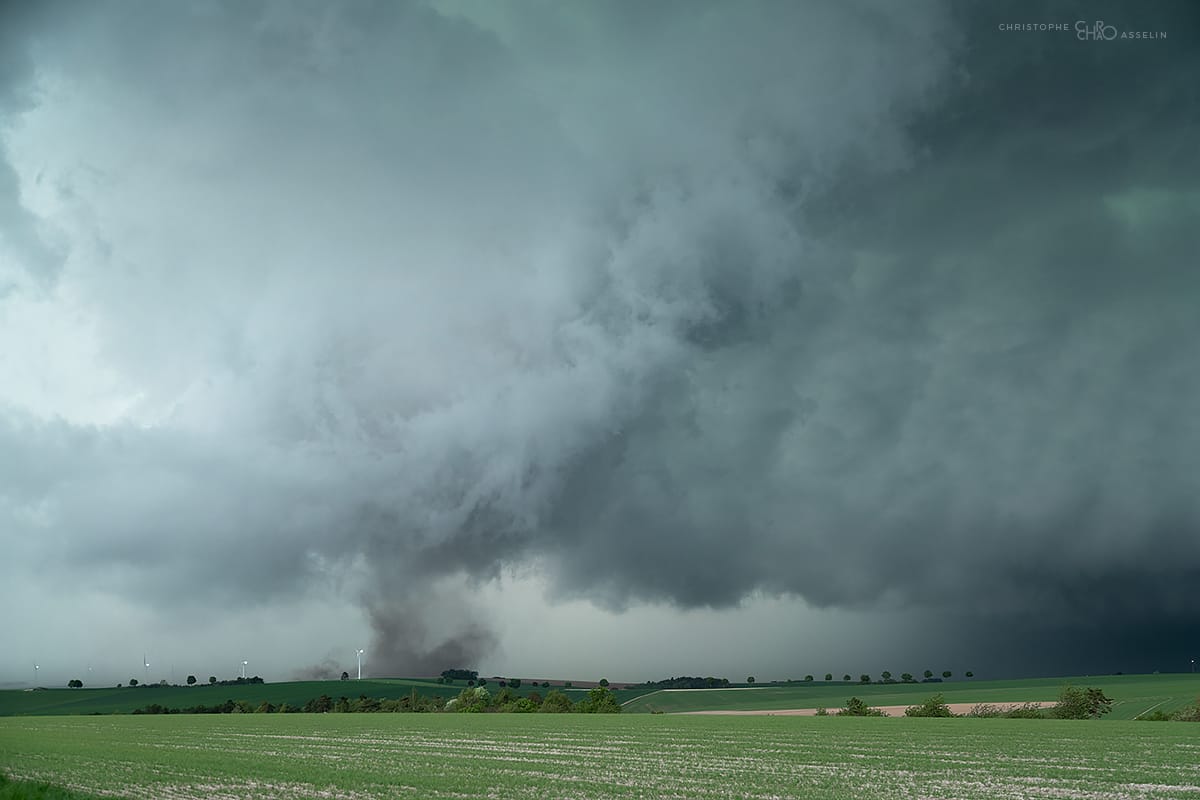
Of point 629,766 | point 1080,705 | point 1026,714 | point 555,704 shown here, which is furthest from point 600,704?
point 629,766

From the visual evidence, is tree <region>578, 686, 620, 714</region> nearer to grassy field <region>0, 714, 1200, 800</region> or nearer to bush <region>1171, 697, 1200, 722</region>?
grassy field <region>0, 714, 1200, 800</region>

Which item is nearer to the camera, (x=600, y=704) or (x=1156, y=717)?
(x=1156, y=717)

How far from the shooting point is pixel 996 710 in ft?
492

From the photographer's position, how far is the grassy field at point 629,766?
36062 mm

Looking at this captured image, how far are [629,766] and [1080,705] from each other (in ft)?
392

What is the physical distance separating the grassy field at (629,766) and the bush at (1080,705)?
56.6 meters

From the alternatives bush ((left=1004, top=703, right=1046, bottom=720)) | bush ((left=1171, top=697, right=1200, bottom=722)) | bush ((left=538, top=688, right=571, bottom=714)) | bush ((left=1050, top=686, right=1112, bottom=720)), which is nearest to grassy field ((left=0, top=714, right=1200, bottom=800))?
bush ((left=1171, top=697, right=1200, bottom=722))

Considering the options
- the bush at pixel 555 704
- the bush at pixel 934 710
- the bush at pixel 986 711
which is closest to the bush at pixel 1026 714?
the bush at pixel 986 711

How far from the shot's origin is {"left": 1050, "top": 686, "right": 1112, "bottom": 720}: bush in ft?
445

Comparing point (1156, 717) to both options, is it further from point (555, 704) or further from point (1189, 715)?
point (555, 704)

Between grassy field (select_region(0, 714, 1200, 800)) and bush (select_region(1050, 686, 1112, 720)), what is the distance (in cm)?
5656

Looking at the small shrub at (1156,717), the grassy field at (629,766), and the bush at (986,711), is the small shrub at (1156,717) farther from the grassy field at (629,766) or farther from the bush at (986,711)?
the grassy field at (629,766)

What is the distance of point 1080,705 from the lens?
13700cm

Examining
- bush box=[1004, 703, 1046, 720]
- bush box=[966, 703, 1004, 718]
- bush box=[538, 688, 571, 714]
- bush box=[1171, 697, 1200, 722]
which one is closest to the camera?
bush box=[1171, 697, 1200, 722]
